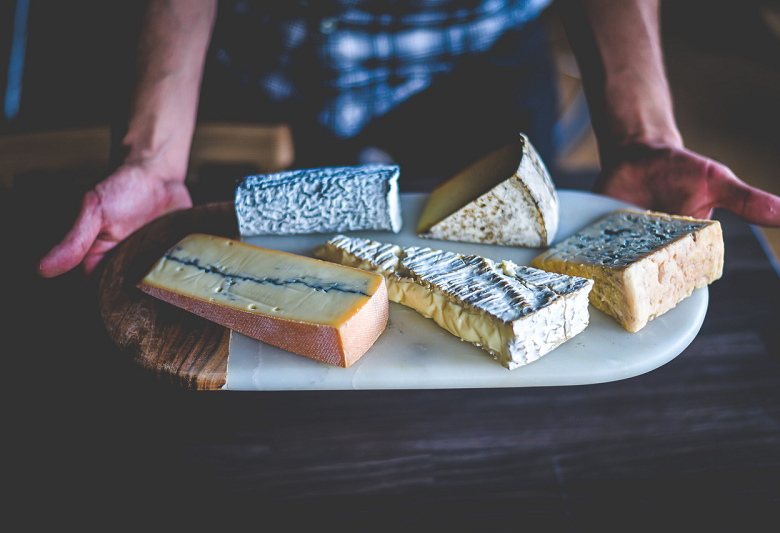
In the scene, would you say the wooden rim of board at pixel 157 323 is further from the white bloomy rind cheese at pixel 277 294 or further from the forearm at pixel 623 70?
the forearm at pixel 623 70

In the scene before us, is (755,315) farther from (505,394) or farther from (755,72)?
(755,72)

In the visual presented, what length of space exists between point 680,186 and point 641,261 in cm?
57

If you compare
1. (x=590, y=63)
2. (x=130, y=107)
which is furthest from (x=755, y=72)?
(x=130, y=107)

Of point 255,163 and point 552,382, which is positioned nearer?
point 552,382

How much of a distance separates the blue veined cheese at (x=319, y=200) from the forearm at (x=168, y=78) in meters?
0.44

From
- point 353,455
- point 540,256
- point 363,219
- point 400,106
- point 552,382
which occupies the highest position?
point 400,106

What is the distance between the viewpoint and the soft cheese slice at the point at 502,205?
1.43 metres

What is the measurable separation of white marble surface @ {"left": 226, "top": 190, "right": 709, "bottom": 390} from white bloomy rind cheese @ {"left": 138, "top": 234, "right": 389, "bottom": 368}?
38 mm

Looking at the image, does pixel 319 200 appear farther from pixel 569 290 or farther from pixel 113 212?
pixel 569 290

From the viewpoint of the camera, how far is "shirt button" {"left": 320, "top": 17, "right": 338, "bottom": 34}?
185 cm

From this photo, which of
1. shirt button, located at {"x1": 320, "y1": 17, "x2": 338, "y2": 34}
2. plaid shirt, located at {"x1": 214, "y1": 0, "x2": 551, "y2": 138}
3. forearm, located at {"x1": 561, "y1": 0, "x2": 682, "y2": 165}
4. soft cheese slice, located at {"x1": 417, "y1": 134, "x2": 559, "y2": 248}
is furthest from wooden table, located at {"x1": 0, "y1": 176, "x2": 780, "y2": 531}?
shirt button, located at {"x1": 320, "y1": 17, "x2": 338, "y2": 34}

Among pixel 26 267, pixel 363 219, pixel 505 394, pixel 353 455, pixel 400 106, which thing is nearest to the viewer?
pixel 353 455

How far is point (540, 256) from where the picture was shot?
1.45m

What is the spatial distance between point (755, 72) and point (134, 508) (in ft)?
21.0
